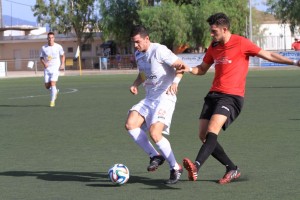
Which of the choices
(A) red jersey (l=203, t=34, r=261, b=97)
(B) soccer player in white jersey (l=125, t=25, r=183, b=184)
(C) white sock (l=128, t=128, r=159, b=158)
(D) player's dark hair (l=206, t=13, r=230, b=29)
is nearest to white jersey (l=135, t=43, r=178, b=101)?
(B) soccer player in white jersey (l=125, t=25, r=183, b=184)

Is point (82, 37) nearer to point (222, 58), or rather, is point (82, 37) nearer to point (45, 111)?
point (45, 111)

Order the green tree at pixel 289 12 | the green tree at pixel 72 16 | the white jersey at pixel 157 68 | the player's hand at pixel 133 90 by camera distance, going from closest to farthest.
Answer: the white jersey at pixel 157 68 → the player's hand at pixel 133 90 → the green tree at pixel 289 12 → the green tree at pixel 72 16

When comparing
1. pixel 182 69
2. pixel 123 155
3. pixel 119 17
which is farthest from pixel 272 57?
pixel 119 17

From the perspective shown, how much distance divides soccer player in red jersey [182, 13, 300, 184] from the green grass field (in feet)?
1.66

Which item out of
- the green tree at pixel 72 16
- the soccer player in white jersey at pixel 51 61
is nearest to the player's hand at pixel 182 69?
the soccer player in white jersey at pixel 51 61

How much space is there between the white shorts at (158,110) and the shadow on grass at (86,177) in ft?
2.12

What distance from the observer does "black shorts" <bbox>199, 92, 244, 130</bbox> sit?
8203 millimetres

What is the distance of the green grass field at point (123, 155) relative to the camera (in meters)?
7.86

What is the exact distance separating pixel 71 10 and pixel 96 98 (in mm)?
57875

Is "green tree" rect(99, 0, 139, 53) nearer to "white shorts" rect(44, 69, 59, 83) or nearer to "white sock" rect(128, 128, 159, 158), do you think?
"white shorts" rect(44, 69, 59, 83)

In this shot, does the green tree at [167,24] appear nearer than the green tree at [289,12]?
Yes

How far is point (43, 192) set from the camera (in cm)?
798

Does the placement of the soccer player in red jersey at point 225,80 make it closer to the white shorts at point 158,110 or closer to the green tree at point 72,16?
the white shorts at point 158,110

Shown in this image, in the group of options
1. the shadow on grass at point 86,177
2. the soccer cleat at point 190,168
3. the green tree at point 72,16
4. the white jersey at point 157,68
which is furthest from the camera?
the green tree at point 72,16
